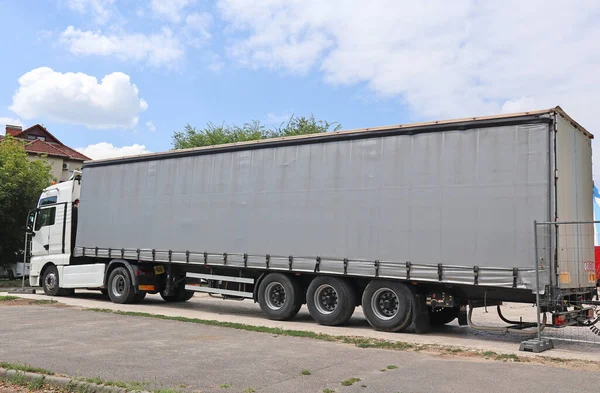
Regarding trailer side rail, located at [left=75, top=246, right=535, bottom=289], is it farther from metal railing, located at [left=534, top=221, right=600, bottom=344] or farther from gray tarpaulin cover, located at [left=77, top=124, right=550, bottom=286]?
metal railing, located at [left=534, top=221, right=600, bottom=344]

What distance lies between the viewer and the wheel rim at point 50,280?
701 inches

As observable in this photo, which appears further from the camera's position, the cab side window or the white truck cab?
the cab side window

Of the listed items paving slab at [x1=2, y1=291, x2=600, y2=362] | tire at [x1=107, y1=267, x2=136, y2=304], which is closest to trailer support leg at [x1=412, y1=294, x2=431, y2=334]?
paving slab at [x1=2, y1=291, x2=600, y2=362]

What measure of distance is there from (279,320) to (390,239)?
11.1ft

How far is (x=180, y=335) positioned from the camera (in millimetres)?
10109

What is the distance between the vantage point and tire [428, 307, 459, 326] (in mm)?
11812

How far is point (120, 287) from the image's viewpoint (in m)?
16.3

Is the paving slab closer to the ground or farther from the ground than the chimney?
closer to the ground

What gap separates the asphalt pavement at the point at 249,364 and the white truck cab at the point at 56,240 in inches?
267

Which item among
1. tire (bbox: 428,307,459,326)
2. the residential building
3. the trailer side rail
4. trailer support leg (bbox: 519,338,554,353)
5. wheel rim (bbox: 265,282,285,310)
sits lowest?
trailer support leg (bbox: 519,338,554,353)

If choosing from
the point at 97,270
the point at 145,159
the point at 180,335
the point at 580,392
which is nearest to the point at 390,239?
the point at 180,335

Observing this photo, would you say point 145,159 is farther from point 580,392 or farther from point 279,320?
point 580,392

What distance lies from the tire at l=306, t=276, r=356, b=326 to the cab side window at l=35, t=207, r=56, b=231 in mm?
9716

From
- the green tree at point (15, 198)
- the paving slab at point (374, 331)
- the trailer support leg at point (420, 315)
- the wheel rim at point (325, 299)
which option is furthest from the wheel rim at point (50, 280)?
the trailer support leg at point (420, 315)
